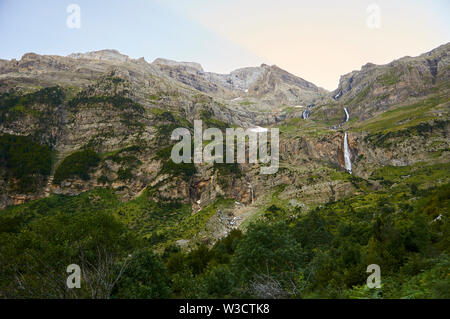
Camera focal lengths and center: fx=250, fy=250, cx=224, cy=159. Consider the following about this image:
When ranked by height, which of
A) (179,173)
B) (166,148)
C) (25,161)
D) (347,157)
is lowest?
(179,173)

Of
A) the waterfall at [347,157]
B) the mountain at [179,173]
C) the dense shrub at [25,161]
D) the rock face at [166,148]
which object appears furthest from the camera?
the waterfall at [347,157]

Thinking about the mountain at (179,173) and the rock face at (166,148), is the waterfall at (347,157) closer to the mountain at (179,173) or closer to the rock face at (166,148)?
the mountain at (179,173)

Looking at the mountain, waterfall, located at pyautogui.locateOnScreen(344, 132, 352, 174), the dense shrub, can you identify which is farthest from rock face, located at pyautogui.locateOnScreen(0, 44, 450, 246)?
the dense shrub

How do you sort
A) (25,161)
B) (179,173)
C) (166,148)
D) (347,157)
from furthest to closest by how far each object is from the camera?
(347,157) → (166,148) → (179,173) → (25,161)

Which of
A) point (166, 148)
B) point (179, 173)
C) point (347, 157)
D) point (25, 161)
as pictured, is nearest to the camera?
point (25, 161)

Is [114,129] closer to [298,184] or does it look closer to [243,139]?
[243,139]

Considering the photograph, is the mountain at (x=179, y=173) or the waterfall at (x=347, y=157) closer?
the mountain at (x=179, y=173)

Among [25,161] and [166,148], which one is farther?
[166,148]

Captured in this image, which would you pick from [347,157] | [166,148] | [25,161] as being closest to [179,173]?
[166,148]

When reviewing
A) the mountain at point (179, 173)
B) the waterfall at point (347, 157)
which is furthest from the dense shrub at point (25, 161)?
the waterfall at point (347, 157)

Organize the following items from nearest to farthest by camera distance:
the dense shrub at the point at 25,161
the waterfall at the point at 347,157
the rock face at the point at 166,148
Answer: the rock face at the point at 166,148, the dense shrub at the point at 25,161, the waterfall at the point at 347,157

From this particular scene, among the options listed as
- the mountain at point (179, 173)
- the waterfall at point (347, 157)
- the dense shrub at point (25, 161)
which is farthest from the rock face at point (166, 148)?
the dense shrub at point (25, 161)

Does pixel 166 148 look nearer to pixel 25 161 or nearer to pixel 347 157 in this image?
pixel 25 161

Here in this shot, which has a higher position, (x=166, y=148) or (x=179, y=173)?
(x=166, y=148)
